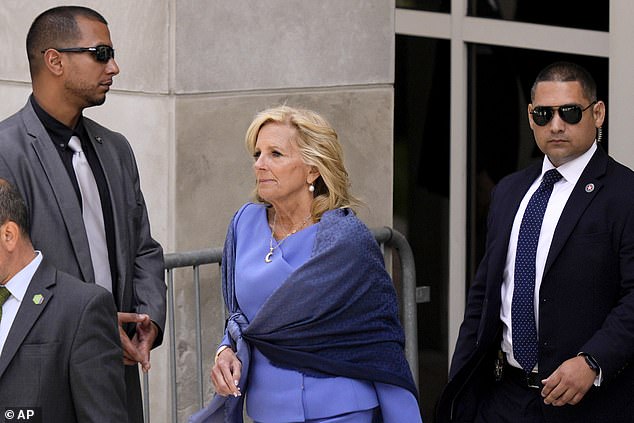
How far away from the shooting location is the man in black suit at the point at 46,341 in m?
4.07

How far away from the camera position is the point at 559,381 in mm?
5016

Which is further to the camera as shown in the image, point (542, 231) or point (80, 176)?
point (542, 231)

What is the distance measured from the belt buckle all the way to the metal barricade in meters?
1.61

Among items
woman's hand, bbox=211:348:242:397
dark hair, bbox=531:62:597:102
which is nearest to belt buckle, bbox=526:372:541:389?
dark hair, bbox=531:62:597:102

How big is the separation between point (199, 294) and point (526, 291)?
184cm

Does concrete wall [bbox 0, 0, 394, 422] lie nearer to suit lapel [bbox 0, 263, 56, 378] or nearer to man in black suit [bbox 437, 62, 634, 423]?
man in black suit [bbox 437, 62, 634, 423]

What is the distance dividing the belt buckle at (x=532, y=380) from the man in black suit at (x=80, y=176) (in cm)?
136

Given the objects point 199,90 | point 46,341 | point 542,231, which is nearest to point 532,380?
point 542,231

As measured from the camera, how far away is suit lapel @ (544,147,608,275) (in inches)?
203

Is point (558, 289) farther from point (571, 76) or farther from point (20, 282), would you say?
point (20, 282)

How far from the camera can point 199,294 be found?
6562 mm

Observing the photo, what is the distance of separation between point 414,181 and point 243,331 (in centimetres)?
394

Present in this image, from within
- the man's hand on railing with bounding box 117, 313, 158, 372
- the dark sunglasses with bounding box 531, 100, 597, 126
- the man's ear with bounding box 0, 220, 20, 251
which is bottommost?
the man's hand on railing with bounding box 117, 313, 158, 372

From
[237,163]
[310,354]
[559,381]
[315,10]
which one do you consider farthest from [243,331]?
[315,10]
